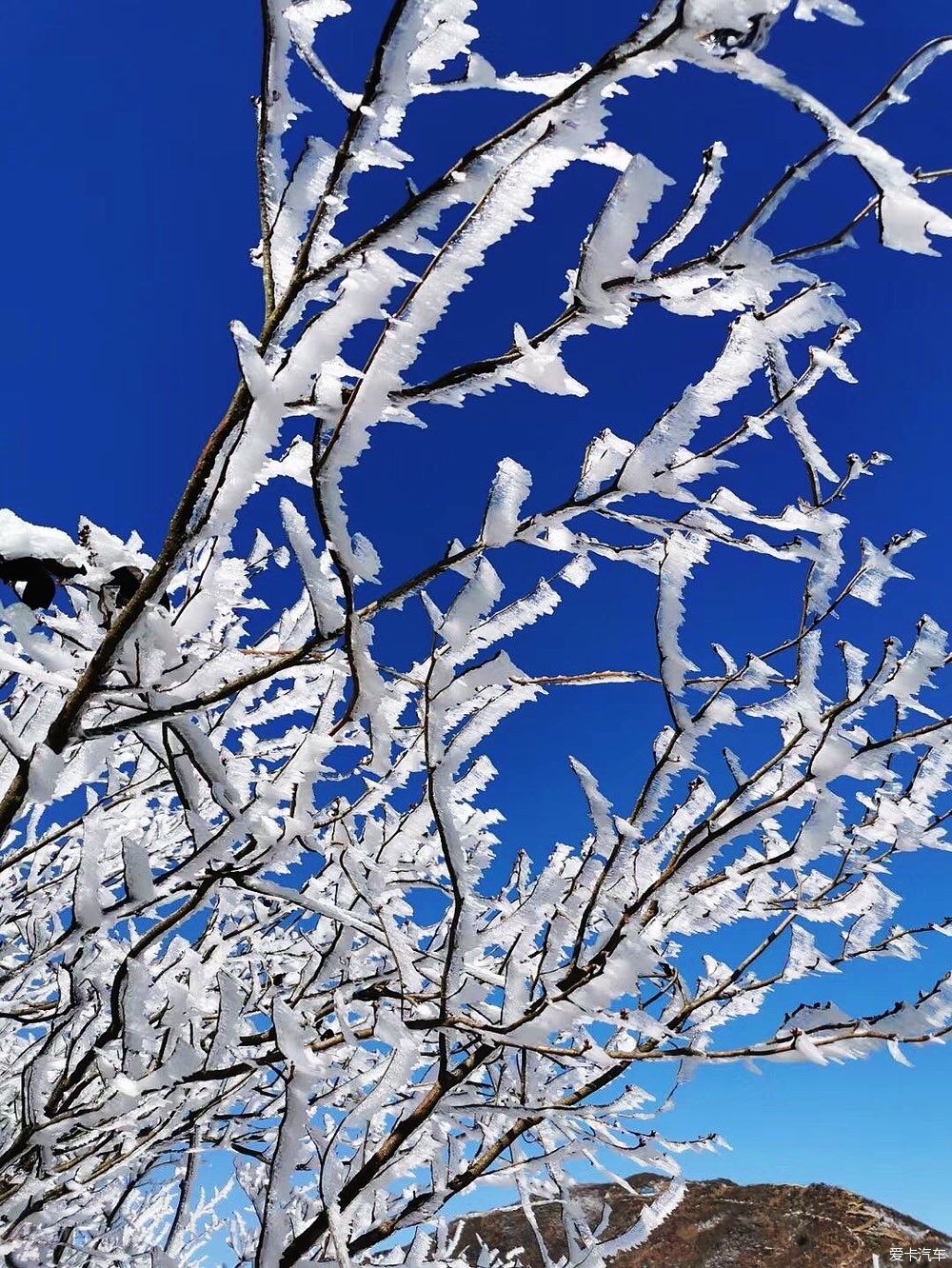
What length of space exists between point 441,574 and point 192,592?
1.50ft

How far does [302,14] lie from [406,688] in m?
1.02

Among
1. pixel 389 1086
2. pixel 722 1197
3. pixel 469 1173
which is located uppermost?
pixel 389 1086

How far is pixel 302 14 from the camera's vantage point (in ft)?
3.17

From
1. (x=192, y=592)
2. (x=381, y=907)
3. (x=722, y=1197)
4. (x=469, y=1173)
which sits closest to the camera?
(x=192, y=592)

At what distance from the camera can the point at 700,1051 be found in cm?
117

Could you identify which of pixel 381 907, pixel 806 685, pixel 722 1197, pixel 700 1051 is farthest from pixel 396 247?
pixel 722 1197

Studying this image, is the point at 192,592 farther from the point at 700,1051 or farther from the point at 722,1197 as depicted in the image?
the point at 722,1197

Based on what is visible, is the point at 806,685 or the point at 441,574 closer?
the point at 441,574

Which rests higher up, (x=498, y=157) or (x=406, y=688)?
(x=498, y=157)

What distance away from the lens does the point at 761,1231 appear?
35.6ft

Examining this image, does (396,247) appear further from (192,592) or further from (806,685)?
(806,685)

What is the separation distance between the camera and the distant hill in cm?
988

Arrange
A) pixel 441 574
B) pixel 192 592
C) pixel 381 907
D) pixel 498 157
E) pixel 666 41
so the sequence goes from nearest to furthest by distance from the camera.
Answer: pixel 666 41 < pixel 498 157 < pixel 441 574 < pixel 192 592 < pixel 381 907

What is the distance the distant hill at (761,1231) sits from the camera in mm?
9883
